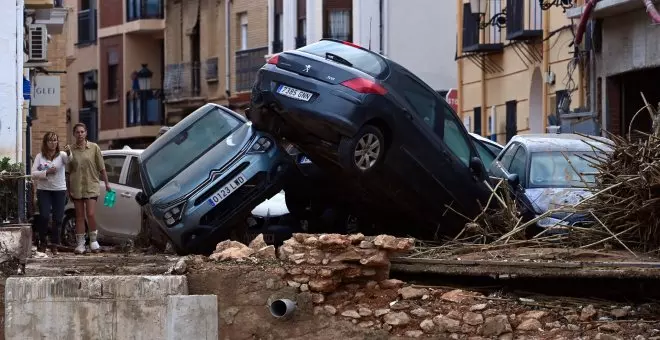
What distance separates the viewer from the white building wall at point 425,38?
46625 mm

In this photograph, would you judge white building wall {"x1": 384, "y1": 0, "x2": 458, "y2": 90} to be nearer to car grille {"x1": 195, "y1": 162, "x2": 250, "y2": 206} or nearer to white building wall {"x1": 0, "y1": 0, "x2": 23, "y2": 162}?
white building wall {"x1": 0, "y1": 0, "x2": 23, "y2": 162}

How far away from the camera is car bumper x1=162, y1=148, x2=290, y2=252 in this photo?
17.2 meters

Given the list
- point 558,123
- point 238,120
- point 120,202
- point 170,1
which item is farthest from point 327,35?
point 238,120

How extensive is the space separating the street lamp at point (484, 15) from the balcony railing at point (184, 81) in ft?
71.2

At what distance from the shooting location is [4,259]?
15.0m

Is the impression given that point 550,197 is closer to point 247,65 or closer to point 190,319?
point 190,319

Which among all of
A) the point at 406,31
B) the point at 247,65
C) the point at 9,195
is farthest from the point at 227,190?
the point at 247,65

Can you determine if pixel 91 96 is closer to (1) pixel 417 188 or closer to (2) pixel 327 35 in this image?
(2) pixel 327 35

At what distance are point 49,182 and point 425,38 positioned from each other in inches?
1089

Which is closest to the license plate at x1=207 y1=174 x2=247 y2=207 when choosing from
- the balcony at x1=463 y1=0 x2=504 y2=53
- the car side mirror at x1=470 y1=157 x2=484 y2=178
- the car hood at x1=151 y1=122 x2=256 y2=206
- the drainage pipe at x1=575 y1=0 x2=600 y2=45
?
the car hood at x1=151 y1=122 x2=256 y2=206

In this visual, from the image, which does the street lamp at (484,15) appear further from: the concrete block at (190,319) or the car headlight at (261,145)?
the concrete block at (190,319)

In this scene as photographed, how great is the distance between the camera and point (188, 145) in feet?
61.0

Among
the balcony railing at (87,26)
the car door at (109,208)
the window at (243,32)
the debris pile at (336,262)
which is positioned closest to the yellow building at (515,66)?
the car door at (109,208)

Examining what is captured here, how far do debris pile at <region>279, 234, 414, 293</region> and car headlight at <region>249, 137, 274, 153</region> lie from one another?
4.15 metres
